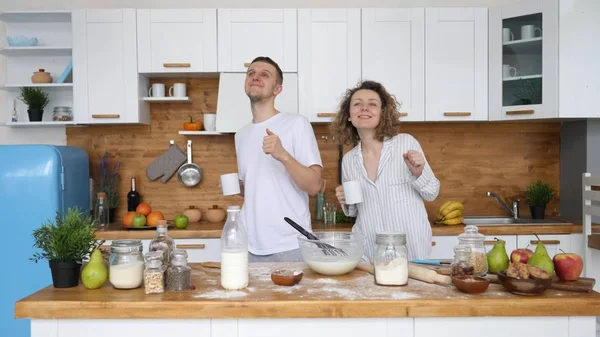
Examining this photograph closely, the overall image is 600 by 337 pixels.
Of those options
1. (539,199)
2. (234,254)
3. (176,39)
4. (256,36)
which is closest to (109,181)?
(176,39)

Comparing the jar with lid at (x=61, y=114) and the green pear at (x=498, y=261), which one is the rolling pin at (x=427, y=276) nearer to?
the green pear at (x=498, y=261)

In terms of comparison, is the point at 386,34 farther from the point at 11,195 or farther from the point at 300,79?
the point at 11,195

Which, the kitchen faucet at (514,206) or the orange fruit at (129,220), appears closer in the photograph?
the orange fruit at (129,220)

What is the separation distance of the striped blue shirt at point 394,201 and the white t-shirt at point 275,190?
0.25m

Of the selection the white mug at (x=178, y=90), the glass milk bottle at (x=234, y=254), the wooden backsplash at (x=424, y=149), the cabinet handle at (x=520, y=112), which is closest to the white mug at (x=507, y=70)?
the cabinet handle at (x=520, y=112)

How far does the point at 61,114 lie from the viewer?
152 inches

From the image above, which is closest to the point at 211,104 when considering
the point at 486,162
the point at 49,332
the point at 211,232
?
the point at 211,232

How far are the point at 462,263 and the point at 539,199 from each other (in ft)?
8.42

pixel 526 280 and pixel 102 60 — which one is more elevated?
pixel 102 60

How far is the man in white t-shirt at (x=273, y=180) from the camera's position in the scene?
237 cm

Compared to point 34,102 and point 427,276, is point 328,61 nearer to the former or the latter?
point 34,102

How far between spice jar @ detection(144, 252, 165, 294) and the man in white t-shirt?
0.77 meters

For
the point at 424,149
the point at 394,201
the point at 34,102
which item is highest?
the point at 34,102

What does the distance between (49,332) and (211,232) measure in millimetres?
1900
